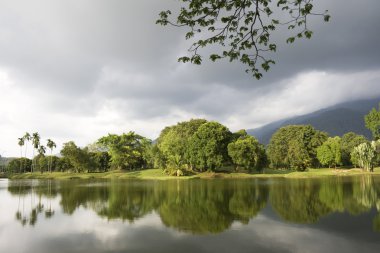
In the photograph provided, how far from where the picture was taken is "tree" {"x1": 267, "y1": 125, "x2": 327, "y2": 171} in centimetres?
9431

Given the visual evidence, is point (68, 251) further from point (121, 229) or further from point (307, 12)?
point (307, 12)

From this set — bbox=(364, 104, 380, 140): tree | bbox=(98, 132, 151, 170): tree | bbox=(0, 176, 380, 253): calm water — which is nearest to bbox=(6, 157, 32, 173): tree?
bbox=(98, 132, 151, 170): tree

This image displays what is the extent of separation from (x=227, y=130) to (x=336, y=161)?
32884 mm

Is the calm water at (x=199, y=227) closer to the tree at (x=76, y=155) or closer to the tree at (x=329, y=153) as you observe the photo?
the tree at (x=329, y=153)

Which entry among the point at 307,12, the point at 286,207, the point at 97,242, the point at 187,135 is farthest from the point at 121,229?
the point at 187,135

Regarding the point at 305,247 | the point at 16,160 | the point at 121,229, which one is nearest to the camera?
the point at 305,247

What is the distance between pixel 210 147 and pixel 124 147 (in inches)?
1529

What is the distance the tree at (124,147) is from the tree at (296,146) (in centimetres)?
4879

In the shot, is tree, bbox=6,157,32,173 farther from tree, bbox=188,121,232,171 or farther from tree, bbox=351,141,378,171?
tree, bbox=351,141,378,171

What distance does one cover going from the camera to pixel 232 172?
8781 centimetres

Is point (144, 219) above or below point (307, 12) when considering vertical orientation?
below

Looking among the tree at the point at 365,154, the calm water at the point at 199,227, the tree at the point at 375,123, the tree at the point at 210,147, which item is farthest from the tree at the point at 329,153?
the calm water at the point at 199,227

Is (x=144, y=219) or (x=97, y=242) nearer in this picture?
(x=97, y=242)

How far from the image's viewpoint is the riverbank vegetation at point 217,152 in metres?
84.2
